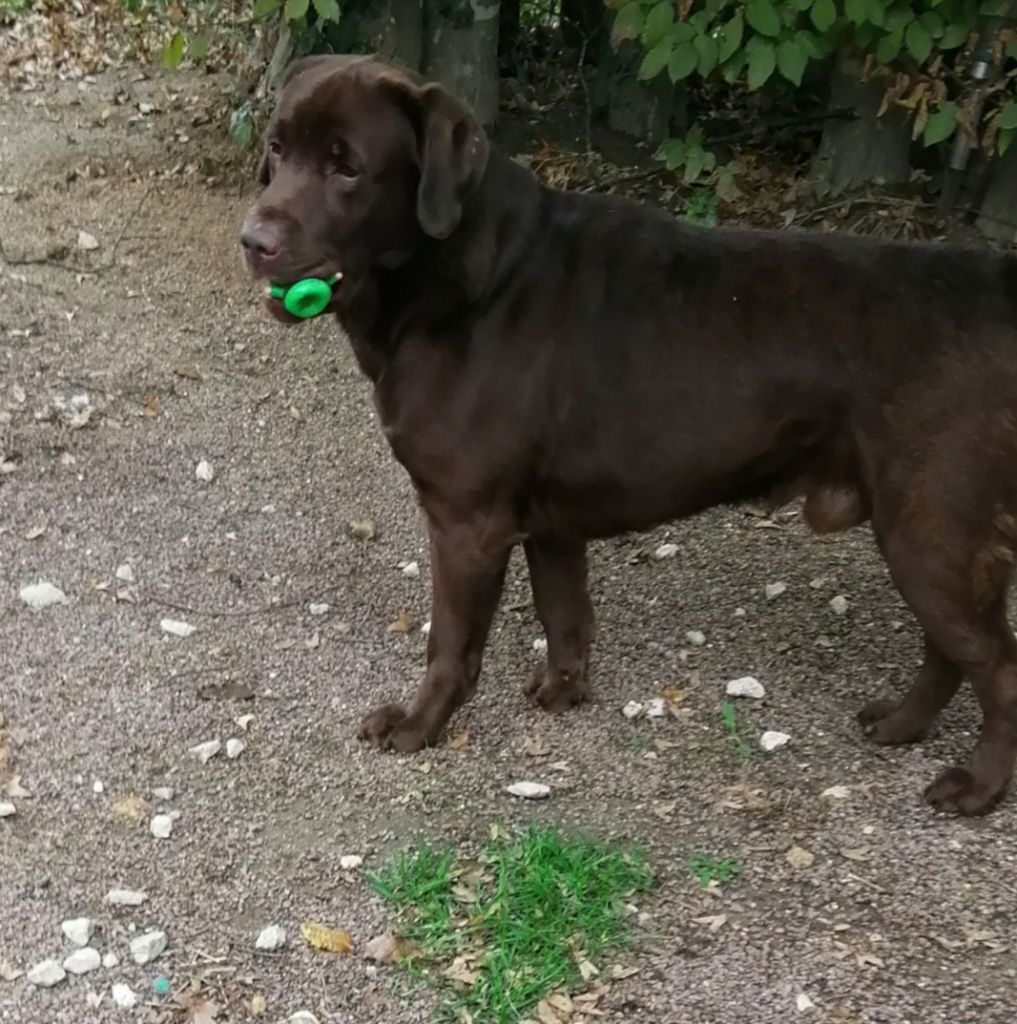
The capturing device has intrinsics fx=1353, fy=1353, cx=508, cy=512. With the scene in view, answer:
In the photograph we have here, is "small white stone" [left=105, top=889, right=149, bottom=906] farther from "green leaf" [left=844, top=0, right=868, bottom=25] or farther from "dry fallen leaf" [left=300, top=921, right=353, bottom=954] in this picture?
"green leaf" [left=844, top=0, right=868, bottom=25]

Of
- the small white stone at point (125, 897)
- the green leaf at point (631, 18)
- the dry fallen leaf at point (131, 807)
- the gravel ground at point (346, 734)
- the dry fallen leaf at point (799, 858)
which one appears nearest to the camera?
the gravel ground at point (346, 734)

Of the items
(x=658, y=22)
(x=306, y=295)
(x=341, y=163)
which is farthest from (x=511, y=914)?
(x=658, y=22)

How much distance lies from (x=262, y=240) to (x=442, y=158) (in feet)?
1.29

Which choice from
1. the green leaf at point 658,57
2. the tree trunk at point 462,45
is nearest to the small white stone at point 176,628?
the green leaf at point 658,57

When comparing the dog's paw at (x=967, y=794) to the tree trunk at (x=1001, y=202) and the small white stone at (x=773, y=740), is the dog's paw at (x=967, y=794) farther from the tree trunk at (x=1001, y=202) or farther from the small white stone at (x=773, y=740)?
the tree trunk at (x=1001, y=202)

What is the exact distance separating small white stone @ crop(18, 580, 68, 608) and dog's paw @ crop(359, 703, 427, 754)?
3.50ft

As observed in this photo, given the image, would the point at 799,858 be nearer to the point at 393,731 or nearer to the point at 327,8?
the point at 393,731

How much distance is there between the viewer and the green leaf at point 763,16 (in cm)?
440

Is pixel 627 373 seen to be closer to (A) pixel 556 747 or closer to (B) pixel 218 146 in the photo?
(A) pixel 556 747

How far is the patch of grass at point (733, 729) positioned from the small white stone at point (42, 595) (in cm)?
185

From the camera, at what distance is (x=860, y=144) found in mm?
5527

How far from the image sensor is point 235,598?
387cm

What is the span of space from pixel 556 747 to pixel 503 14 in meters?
4.70

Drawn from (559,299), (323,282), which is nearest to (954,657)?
(559,299)
